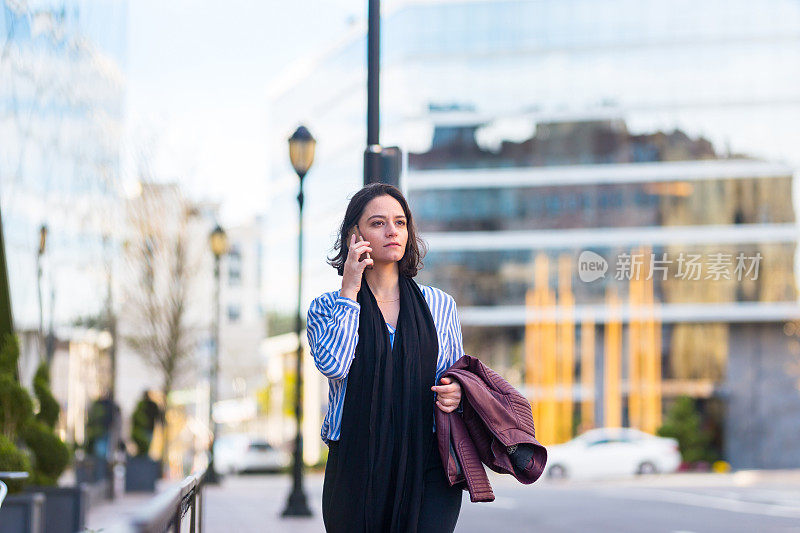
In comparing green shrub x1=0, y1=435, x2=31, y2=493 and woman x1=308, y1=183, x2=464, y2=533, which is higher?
woman x1=308, y1=183, x2=464, y2=533

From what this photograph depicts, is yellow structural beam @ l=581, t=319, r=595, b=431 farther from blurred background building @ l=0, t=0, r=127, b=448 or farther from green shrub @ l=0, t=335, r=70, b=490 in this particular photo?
green shrub @ l=0, t=335, r=70, b=490

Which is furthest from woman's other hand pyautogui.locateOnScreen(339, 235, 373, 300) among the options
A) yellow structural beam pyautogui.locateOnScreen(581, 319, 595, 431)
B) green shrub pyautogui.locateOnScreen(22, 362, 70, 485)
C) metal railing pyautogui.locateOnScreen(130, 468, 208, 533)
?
yellow structural beam pyautogui.locateOnScreen(581, 319, 595, 431)

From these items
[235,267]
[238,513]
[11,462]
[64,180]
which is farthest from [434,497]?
[235,267]

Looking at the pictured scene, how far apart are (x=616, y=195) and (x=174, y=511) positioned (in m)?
63.2

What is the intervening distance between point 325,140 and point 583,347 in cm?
2048

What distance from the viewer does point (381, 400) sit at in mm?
Answer: 3910

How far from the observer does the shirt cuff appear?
399cm

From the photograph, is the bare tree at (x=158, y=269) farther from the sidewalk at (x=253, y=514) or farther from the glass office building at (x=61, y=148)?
the sidewalk at (x=253, y=514)

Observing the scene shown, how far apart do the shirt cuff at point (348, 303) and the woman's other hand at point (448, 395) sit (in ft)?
1.13

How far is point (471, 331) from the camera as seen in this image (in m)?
65.9

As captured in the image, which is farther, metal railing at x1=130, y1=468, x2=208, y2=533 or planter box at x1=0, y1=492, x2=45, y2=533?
planter box at x1=0, y1=492, x2=45, y2=533

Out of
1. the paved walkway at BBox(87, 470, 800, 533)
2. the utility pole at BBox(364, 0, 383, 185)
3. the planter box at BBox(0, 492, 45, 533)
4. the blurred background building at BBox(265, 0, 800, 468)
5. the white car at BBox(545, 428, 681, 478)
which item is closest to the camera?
the utility pole at BBox(364, 0, 383, 185)

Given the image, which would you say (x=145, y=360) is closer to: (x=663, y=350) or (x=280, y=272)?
(x=663, y=350)

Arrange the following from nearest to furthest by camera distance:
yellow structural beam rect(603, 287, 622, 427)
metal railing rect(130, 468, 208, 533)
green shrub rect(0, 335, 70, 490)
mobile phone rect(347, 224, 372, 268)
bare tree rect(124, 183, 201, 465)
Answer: metal railing rect(130, 468, 208, 533)
mobile phone rect(347, 224, 372, 268)
green shrub rect(0, 335, 70, 490)
bare tree rect(124, 183, 201, 465)
yellow structural beam rect(603, 287, 622, 427)
